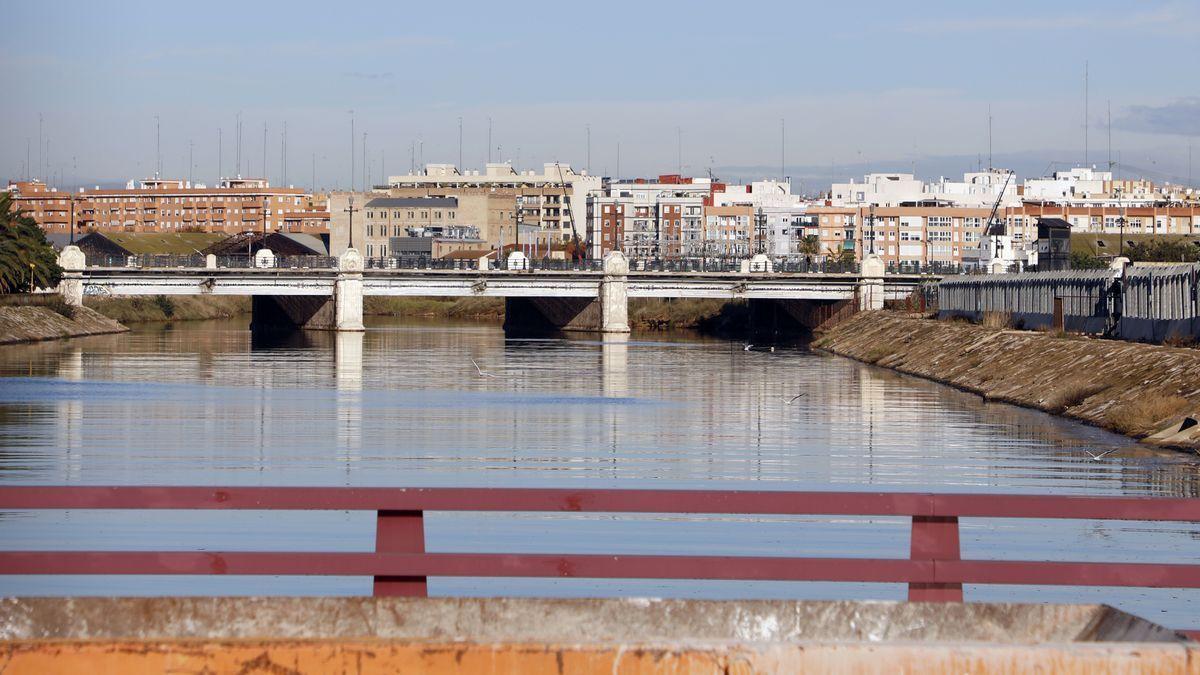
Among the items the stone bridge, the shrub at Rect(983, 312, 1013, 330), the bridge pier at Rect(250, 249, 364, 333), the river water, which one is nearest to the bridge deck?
the stone bridge

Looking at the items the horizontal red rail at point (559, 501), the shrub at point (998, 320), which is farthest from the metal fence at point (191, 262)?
the horizontal red rail at point (559, 501)

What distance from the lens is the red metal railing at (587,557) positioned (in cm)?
1004

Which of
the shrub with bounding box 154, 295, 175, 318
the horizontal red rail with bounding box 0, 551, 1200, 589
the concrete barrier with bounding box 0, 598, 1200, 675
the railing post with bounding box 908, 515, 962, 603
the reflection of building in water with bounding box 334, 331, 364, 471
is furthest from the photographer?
the shrub with bounding box 154, 295, 175, 318

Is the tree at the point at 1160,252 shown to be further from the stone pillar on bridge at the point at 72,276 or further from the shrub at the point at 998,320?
the stone pillar on bridge at the point at 72,276

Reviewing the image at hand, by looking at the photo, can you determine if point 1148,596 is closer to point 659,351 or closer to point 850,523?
point 850,523

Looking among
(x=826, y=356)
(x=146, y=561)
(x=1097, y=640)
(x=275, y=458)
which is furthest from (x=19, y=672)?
(x=826, y=356)

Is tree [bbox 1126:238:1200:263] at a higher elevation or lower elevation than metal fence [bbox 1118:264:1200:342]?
higher

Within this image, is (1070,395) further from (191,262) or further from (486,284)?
(191,262)

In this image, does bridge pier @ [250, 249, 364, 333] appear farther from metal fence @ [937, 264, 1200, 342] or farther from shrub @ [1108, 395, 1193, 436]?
shrub @ [1108, 395, 1193, 436]

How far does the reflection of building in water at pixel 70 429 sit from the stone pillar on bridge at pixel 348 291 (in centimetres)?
4706

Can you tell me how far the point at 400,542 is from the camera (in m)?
10.2

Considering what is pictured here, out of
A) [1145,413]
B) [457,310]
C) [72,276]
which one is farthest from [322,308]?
[1145,413]

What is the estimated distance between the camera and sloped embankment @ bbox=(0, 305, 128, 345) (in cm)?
10856

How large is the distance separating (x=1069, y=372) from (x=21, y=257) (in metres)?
77.9
